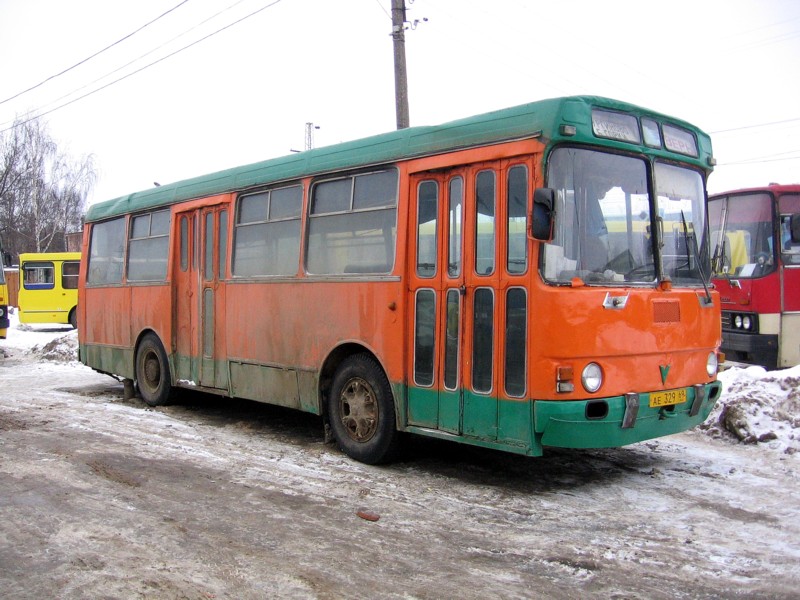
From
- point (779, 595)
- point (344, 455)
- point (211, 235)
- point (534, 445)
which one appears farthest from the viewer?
point (211, 235)

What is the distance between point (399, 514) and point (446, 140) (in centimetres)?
308

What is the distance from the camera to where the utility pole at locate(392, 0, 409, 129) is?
47.2ft

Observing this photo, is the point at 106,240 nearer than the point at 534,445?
No

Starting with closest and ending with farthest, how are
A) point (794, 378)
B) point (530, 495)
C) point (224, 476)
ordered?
1. point (530, 495)
2. point (224, 476)
3. point (794, 378)

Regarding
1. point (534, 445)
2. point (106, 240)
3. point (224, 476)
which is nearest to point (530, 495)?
point (534, 445)

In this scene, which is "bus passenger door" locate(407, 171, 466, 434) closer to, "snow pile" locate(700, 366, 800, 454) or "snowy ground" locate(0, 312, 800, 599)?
"snowy ground" locate(0, 312, 800, 599)

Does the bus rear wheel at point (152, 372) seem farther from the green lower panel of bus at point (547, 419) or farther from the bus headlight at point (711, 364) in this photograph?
the bus headlight at point (711, 364)

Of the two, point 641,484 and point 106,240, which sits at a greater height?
point 106,240

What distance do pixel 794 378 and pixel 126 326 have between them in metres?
8.92

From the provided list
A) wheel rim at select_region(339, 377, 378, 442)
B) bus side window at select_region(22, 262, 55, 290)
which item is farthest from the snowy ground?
bus side window at select_region(22, 262, 55, 290)

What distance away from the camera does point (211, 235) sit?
9609 millimetres

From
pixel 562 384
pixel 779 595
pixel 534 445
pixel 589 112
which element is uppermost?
pixel 589 112

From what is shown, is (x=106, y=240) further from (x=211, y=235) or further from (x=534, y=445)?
(x=534, y=445)

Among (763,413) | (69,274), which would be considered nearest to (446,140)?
(763,413)
